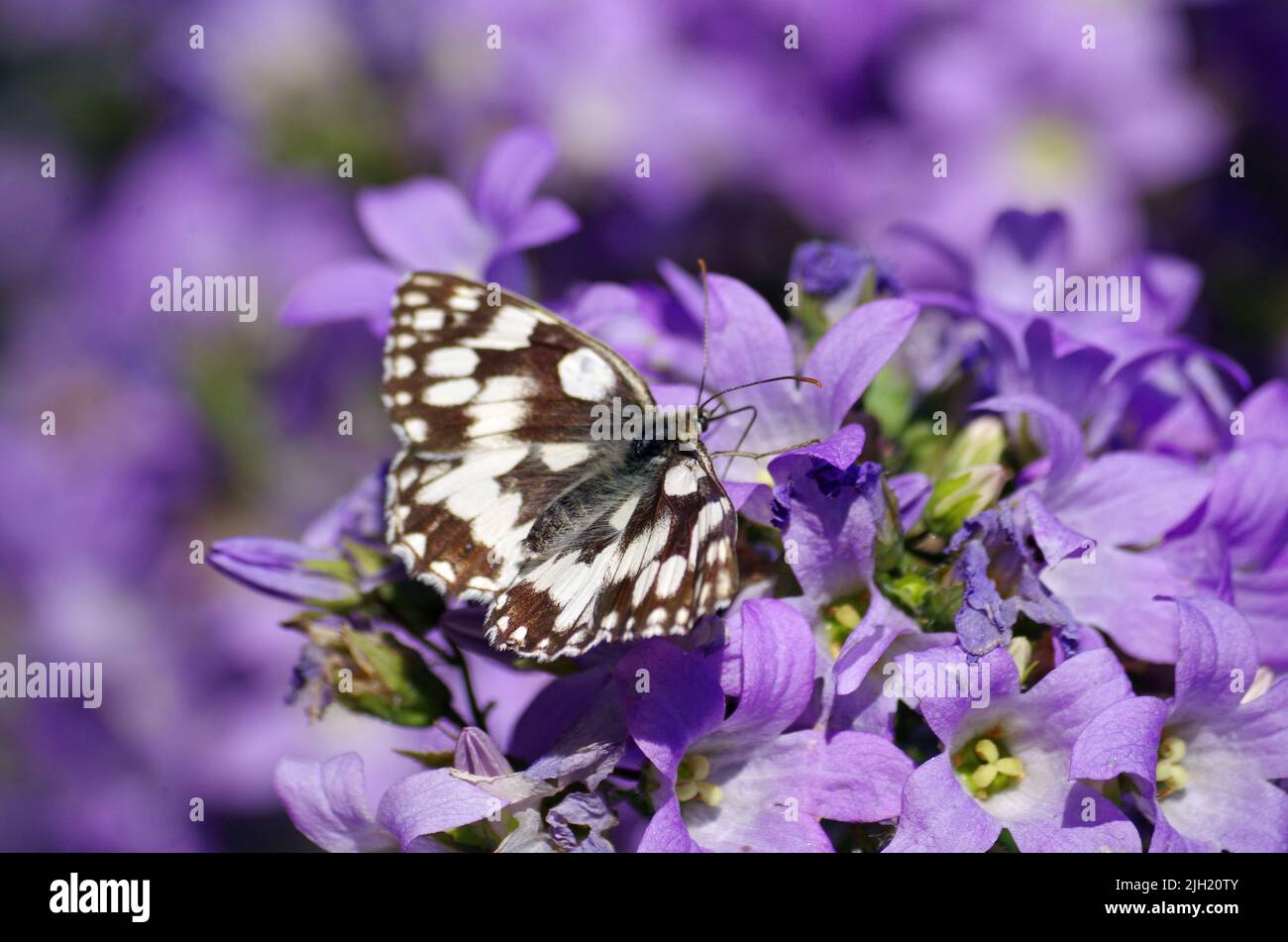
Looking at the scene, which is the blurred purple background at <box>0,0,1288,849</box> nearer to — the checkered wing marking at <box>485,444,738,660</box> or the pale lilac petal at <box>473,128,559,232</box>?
the pale lilac petal at <box>473,128,559,232</box>

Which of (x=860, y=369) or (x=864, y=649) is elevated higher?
(x=860, y=369)

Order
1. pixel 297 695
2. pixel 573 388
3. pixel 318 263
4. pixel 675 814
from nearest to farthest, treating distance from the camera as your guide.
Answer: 1. pixel 675 814
2. pixel 573 388
3. pixel 297 695
4. pixel 318 263

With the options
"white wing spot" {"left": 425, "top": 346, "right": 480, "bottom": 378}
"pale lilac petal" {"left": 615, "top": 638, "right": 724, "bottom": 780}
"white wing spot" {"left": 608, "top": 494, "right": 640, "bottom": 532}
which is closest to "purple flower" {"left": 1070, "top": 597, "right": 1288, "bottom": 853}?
"pale lilac petal" {"left": 615, "top": 638, "right": 724, "bottom": 780}

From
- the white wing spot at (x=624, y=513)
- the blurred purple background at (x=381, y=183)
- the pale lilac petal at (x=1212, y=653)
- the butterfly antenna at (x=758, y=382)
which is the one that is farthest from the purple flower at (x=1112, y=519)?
the blurred purple background at (x=381, y=183)

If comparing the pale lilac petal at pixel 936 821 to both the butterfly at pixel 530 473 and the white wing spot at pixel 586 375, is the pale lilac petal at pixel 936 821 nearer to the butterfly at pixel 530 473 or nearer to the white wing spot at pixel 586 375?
the butterfly at pixel 530 473
